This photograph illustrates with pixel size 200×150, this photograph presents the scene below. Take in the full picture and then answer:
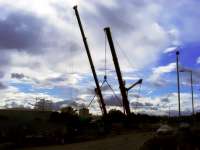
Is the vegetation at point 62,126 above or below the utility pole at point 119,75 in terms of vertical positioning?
below

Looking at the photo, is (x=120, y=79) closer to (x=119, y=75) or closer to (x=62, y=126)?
(x=119, y=75)

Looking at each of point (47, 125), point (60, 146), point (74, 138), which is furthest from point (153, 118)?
point (60, 146)

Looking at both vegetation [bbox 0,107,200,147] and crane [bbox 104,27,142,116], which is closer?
vegetation [bbox 0,107,200,147]

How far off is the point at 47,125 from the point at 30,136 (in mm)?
12633

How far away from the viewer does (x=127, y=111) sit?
69500mm

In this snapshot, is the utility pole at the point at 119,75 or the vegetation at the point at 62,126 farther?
the utility pole at the point at 119,75

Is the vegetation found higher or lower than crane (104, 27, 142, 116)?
lower

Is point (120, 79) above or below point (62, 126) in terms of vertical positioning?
above

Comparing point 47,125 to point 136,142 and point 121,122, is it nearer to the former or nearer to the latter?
point 121,122

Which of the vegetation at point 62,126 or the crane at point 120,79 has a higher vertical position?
the crane at point 120,79

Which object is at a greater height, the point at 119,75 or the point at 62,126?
the point at 119,75

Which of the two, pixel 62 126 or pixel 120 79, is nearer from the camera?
pixel 62 126

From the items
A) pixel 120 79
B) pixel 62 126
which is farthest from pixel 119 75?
pixel 62 126

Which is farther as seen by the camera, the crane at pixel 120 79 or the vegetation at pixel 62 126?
the crane at pixel 120 79
